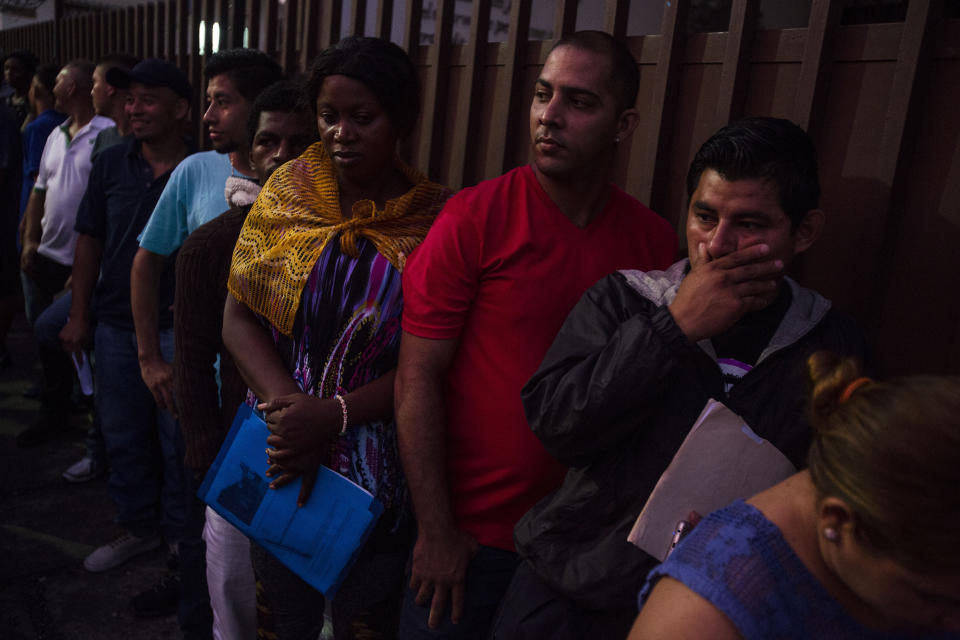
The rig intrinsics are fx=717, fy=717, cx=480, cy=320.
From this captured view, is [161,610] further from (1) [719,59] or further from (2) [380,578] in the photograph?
(1) [719,59]

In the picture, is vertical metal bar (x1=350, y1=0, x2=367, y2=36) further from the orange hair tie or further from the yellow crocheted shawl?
the orange hair tie

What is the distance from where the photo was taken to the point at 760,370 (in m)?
1.38

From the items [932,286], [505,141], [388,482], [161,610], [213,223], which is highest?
[505,141]

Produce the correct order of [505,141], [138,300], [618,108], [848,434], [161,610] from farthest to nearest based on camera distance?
1. [161,610]
2. [138,300]
3. [505,141]
4. [618,108]
5. [848,434]

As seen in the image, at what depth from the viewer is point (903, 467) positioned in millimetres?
923

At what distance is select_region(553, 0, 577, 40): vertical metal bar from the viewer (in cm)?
251

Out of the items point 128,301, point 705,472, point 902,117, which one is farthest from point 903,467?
point 128,301

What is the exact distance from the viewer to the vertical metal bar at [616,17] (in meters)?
2.33

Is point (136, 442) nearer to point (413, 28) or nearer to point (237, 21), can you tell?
point (413, 28)

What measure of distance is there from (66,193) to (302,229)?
355 cm

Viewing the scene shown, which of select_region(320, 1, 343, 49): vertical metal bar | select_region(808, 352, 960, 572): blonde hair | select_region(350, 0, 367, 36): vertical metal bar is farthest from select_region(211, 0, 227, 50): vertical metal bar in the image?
select_region(808, 352, 960, 572): blonde hair

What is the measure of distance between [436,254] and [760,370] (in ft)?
2.53

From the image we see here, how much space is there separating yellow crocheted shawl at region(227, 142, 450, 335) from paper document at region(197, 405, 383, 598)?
35 cm

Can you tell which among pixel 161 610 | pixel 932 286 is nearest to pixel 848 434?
pixel 932 286
